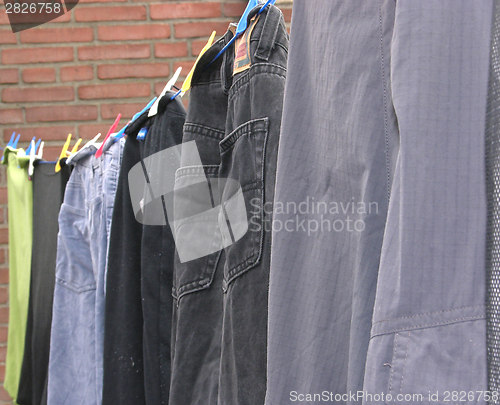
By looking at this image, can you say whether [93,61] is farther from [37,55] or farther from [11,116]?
[11,116]

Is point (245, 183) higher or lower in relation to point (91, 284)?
higher

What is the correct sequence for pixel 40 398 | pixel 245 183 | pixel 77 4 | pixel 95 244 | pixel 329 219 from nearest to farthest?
pixel 329 219
pixel 245 183
pixel 95 244
pixel 40 398
pixel 77 4

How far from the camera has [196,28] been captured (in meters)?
1.77

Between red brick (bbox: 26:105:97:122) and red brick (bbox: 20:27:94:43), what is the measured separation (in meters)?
0.26

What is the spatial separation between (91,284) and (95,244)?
121mm

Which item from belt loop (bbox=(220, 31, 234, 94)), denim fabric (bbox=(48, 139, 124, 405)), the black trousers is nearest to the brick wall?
the black trousers

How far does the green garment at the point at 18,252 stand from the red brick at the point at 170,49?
65cm

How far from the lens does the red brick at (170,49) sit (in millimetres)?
1778

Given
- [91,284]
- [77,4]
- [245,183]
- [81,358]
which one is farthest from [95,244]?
[77,4]

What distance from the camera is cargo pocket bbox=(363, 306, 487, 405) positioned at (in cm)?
35

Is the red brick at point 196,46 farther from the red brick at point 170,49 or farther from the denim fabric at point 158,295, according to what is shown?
the denim fabric at point 158,295

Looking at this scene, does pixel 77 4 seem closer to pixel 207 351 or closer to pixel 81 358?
pixel 81 358

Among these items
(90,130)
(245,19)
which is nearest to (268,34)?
(245,19)

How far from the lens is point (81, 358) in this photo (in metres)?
1.16
